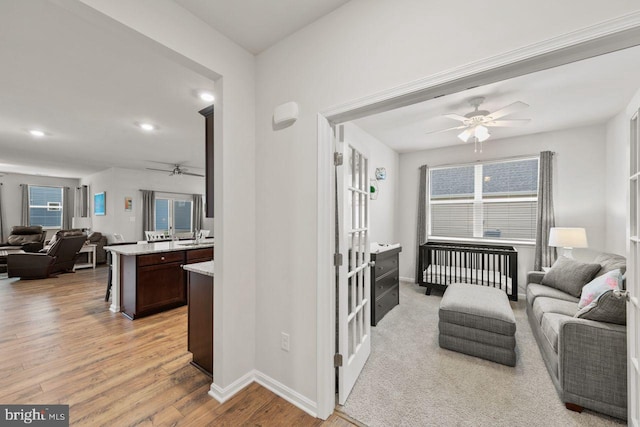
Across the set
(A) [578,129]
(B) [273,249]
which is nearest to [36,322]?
(B) [273,249]

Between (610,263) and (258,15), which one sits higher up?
(258,15)

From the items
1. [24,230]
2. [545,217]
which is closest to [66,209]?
[24,230]

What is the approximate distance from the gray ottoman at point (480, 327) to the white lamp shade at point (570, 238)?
1570mm

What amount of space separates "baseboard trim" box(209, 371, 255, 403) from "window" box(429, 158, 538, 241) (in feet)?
14.4

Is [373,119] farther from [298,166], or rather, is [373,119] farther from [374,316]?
[374,316]

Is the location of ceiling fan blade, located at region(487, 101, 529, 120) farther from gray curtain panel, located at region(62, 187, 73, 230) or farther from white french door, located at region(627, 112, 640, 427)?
gray curtain panel, located at region(62, 187, 73, 230)

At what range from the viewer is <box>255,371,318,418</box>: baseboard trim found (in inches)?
69.7

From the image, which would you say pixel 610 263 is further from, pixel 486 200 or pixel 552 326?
pixel 486 200

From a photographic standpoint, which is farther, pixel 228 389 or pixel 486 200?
pixel 486 200

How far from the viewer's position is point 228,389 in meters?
1.90

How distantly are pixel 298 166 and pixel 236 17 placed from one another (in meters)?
1.07

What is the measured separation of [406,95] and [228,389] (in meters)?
2.28

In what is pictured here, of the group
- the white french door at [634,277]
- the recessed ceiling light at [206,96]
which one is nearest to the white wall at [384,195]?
the recessed ceiling light at [206,96]

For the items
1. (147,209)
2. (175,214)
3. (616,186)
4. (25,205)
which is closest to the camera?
(616,186)
